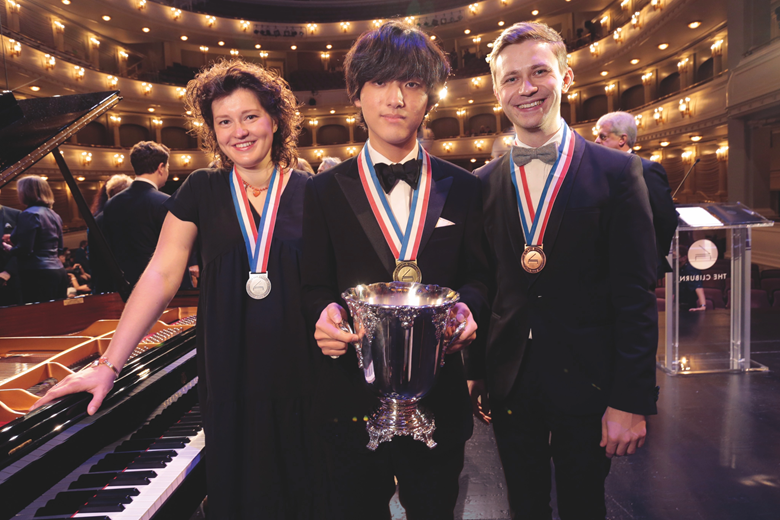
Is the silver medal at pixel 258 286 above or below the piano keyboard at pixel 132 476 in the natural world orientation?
above

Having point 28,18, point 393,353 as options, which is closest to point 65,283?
point 393,353

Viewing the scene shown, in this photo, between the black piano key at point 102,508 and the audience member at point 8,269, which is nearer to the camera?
the black piano key at point 102,508

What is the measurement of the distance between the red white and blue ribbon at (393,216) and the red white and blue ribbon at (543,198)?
355mm

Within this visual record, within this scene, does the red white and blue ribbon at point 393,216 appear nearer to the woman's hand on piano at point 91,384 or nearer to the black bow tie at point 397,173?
the black bow tie at point 397,173

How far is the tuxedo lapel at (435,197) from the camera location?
1.17 meters

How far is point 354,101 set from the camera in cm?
129

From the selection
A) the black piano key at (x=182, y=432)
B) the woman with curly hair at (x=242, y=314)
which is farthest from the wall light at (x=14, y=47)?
the black piano key at (x=182, y=432)

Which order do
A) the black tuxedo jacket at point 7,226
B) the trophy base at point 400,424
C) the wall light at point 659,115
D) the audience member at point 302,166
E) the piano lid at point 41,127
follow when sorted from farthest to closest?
the wall light at point 659,115 < the black tuxedo jacket at point 7,226 < the audience member at point 302,166 < the piano lid at point 41,127 < the trophy base at point 400,424

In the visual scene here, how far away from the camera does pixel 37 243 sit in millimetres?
4594

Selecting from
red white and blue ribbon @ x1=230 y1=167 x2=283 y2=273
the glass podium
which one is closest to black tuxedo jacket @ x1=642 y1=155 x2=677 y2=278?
the glass podium

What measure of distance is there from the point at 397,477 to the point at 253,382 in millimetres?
521

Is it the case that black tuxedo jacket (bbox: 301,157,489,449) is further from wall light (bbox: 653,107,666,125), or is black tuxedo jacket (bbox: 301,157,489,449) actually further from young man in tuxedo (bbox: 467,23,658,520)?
wall light (bbox: 653,107,666,125)

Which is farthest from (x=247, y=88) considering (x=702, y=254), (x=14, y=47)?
(x=14, y=47)

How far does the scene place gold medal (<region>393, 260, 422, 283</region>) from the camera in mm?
1141
